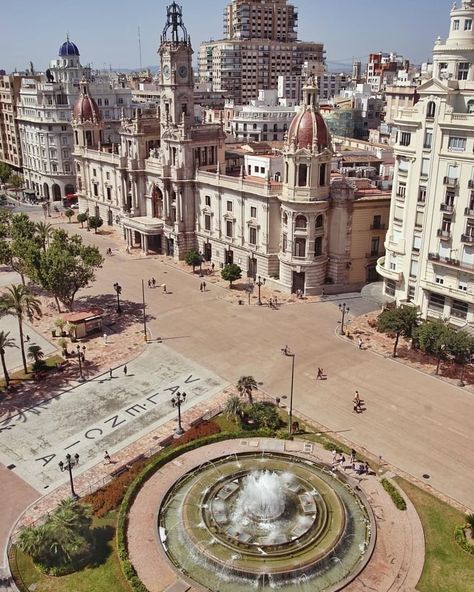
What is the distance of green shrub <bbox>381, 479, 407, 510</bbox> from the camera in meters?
37.3

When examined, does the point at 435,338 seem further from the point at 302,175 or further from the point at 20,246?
the point at 20,246

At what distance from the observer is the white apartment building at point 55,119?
4852 inches

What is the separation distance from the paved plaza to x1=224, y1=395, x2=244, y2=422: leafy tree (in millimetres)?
4687

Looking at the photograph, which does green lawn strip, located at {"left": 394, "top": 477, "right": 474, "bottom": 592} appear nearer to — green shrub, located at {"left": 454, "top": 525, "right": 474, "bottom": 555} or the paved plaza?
green shrub, located at {"left": 454, "top": 525, "right": 474, "bottom": 555}

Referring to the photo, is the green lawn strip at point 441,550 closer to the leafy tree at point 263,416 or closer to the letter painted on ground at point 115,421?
the leafy tree at point 263,416

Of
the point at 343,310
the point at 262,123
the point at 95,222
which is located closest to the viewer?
the point at 343,310

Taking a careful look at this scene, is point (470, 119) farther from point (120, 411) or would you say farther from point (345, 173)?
point (120, 411)

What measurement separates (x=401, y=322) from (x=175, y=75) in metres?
50.4

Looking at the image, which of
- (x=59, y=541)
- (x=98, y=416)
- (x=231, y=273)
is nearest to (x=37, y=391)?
(x=98, y=416)

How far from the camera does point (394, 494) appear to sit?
38094mm

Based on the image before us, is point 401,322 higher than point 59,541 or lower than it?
higher

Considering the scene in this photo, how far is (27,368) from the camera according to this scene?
181 feet

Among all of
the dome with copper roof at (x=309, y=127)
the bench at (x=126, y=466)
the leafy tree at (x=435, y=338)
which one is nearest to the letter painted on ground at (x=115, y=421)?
the bench at (x=126, y=466)

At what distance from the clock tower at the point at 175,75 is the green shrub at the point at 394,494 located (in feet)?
197
